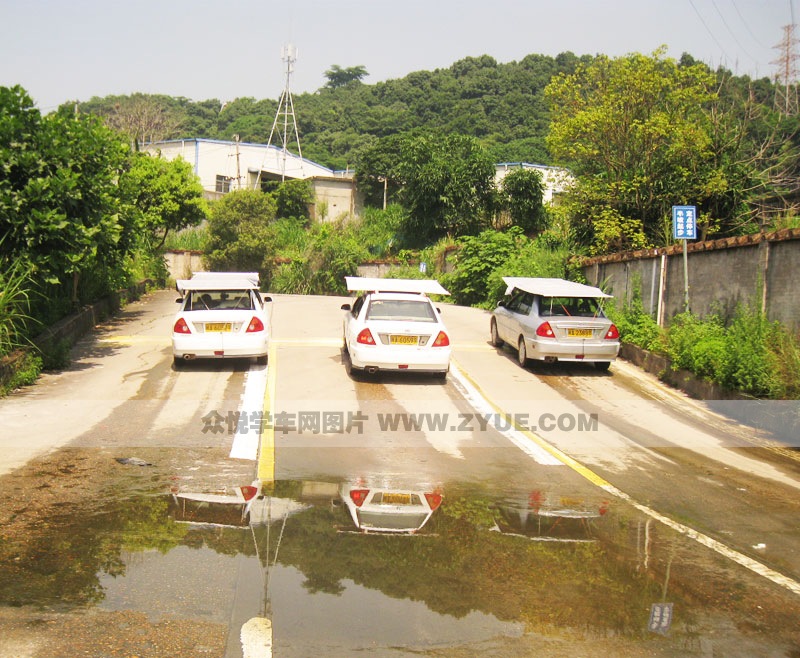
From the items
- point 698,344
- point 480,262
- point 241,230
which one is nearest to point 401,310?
point 698,344

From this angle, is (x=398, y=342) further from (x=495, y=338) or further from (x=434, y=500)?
(x=434, y=500)

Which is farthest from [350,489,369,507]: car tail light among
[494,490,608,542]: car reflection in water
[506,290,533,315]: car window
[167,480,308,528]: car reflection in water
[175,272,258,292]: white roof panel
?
[506,290,533,315]: car window

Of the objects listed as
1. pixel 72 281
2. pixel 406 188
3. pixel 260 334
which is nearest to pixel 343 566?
pixel 260 334

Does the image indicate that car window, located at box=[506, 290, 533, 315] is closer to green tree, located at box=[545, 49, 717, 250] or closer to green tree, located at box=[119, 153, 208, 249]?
green tree, located at box=[545, 49, 717, 250]

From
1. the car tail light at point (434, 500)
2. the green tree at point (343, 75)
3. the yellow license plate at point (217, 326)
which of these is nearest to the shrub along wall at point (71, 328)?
the yellow license plate at point (217, 326)

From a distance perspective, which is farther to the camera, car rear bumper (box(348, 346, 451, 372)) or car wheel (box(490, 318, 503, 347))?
Answer: car wheel (box(490, 318, 503, 347))

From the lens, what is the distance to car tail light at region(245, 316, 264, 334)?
13594 mm

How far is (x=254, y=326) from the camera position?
13641 mm

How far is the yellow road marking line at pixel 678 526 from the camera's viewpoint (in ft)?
17.8

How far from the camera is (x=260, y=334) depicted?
13633mm

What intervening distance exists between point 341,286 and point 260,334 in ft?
94.8

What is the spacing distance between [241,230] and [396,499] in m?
36.9

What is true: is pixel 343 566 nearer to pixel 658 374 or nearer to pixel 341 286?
pixel 658 374

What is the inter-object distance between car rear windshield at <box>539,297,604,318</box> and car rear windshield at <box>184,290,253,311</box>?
5.60 metres
